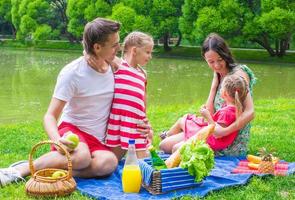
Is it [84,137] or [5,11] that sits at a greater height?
[84,137]

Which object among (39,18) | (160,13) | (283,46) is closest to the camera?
(283,46)

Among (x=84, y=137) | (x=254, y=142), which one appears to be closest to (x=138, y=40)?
(x=84, y=137)

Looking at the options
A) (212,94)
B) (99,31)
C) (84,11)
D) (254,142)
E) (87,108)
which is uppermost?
(99,31)

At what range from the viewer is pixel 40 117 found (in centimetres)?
1028

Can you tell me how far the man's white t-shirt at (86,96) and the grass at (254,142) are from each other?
28.6 inches

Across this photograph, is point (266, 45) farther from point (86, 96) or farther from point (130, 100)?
point (86, 96)

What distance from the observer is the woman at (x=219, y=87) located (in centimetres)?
501

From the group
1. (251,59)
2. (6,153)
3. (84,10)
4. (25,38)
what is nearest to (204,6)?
(251,59)

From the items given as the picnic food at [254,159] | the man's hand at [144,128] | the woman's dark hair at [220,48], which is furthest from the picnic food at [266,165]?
the woman's dark hair at [220,48]

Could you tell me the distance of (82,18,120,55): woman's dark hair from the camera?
4.29 meters

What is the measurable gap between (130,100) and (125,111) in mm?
107

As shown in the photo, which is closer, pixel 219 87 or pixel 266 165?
pixel 266 165

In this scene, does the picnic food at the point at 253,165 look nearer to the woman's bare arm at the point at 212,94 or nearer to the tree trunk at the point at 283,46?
the woman's bare arm at the point at 212,94

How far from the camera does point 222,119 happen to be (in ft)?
16.7
